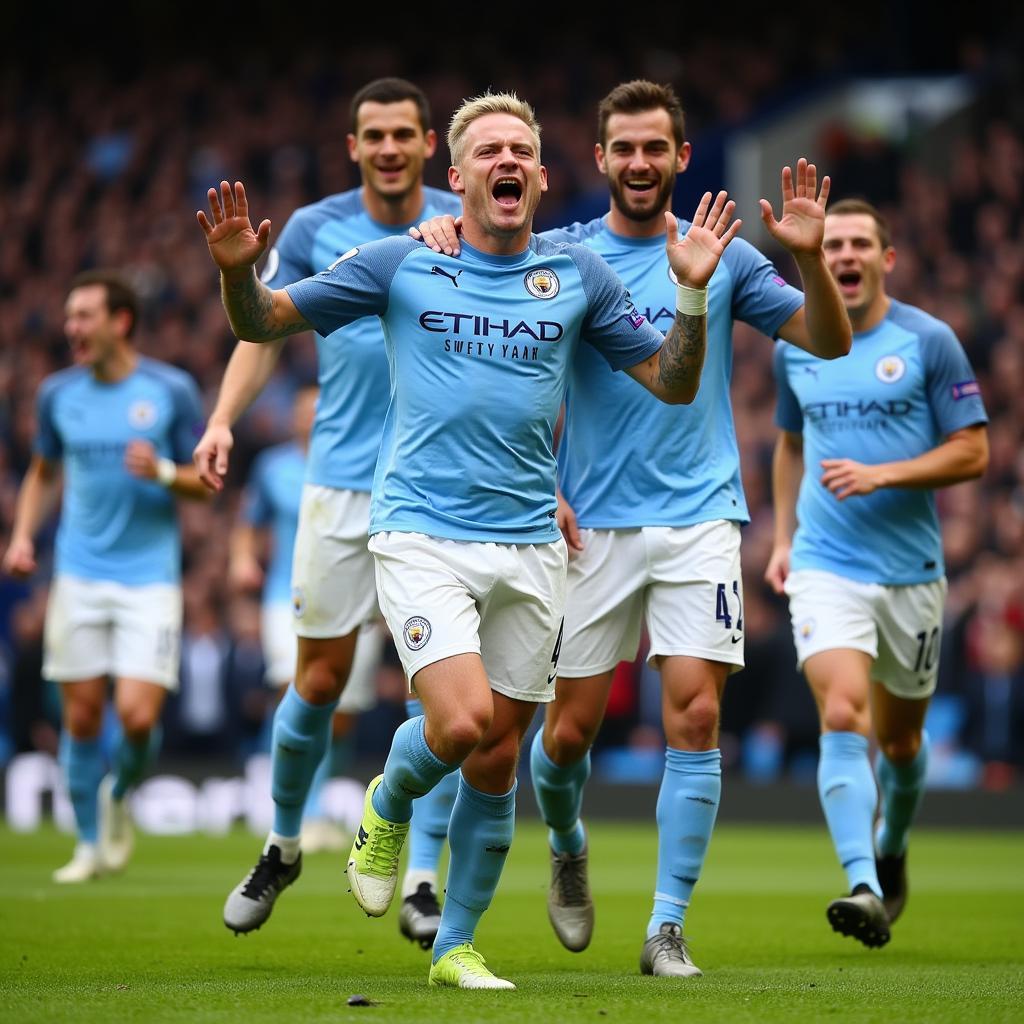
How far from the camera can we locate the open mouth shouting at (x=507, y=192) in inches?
236

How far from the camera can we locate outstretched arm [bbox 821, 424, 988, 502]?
24.1 feet

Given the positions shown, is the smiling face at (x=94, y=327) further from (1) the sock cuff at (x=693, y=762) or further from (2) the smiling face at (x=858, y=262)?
(1) the sock cuff at (x=693, y=762)

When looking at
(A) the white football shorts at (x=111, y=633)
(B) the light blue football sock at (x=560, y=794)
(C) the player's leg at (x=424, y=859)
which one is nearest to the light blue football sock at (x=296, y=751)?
(C) the player's leg at (x=424, y=859)

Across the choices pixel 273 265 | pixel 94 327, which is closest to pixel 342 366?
pixel 273 265

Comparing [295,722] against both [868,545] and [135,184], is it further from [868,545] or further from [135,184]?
[135,184]

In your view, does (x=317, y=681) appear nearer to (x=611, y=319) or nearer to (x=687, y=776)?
(x=687, y=776)

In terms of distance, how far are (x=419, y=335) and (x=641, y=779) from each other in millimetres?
10983

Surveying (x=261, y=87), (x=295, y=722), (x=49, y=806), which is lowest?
(x=49, y=806)

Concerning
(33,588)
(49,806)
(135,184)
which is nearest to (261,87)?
(135,184)

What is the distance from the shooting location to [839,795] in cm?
756

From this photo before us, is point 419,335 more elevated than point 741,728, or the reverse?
point 419,335

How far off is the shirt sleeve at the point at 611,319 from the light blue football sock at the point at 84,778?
204 inches

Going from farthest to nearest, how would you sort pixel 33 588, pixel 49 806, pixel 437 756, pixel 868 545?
pixel 33 588 < pixel 49 806 < pixel 868 545 < pixel 437 756

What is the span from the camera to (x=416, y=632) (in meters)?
5.75
